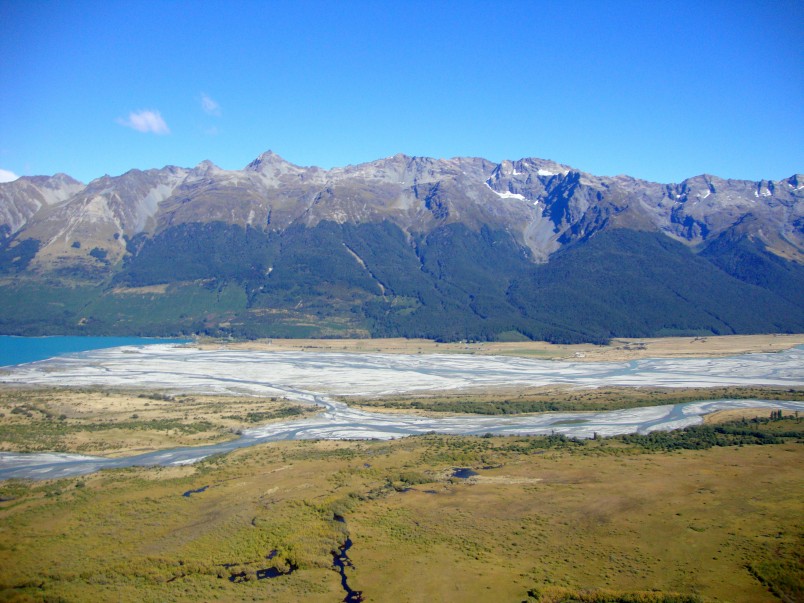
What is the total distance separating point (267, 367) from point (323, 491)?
105m

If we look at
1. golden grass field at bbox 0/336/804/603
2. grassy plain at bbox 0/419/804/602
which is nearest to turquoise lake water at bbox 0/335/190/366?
golden grass field at bbox 0/336/804/603

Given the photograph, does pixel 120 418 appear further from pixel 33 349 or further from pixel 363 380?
pixel 33 349

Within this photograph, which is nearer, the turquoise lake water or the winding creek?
the winding creek

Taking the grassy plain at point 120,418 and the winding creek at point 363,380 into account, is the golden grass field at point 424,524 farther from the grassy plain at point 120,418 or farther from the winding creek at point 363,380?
the winding creek at point 363,380

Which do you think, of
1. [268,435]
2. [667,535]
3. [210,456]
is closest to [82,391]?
[268,435]

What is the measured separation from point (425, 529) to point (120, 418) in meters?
59.6

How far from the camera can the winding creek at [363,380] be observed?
80.2 metres

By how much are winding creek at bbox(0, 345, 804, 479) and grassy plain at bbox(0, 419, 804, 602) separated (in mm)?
15181

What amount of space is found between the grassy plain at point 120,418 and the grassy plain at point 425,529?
16.0 meters

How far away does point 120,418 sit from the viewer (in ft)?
291

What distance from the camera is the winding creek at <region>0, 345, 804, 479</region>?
80250mm

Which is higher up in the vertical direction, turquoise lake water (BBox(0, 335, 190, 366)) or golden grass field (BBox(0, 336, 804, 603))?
turquoise lake water (BBox(0, 335, 190, 366))

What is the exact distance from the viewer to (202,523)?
45.6 meters

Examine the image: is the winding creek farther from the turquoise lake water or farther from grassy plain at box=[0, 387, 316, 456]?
the turquoise lake water
